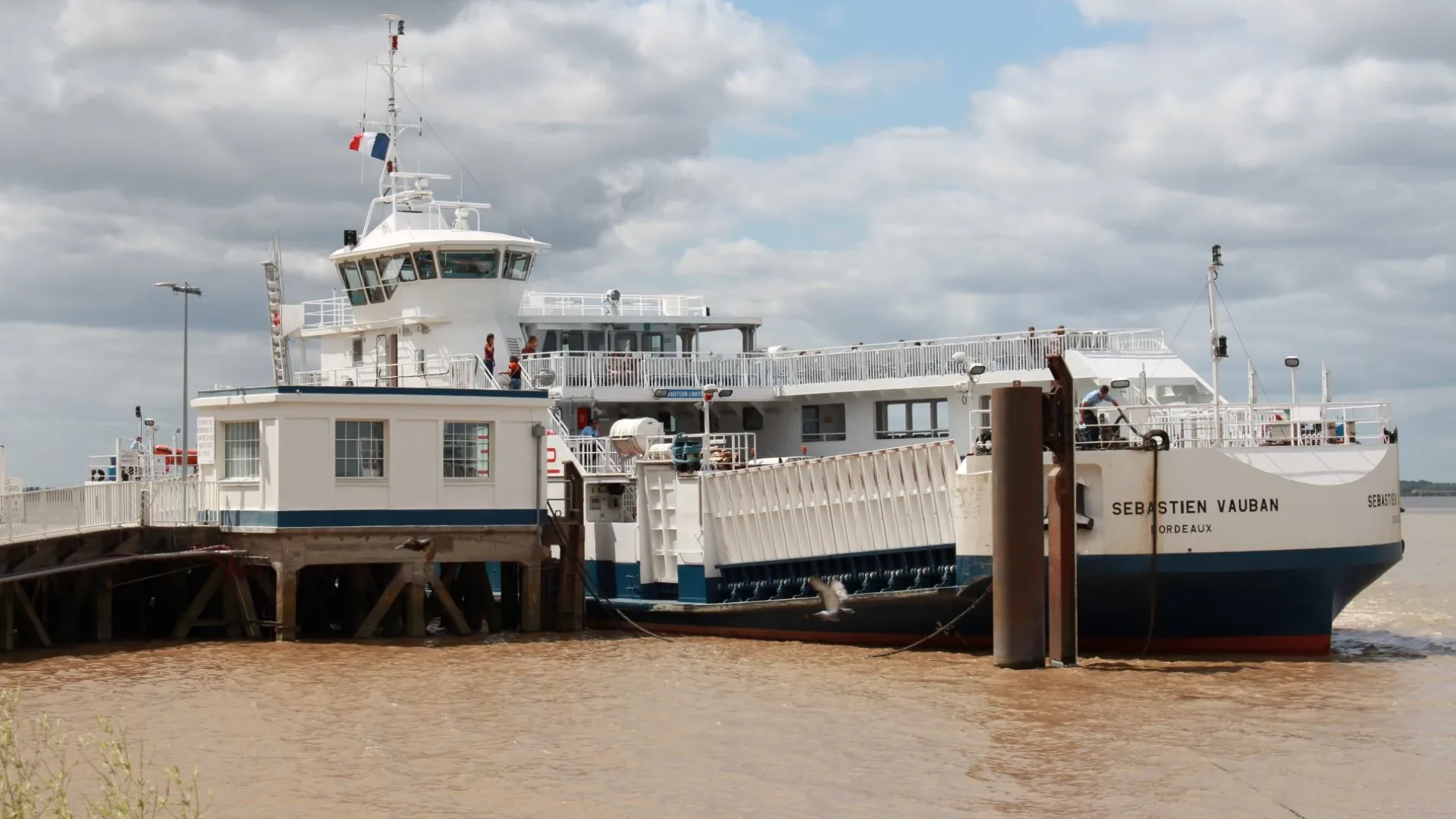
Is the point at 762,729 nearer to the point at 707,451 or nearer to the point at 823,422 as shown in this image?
the point at 707,451

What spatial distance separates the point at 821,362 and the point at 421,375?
8.63m

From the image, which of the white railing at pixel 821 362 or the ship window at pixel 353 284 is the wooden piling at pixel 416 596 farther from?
the ship window at pixel 353 284

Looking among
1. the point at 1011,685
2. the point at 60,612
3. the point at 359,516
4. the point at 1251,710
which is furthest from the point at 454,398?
the point at 1251,710

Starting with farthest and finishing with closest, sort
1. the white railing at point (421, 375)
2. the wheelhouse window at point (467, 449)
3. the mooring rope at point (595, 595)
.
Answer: the white railing at point (421, 375) < the mooring rope at point (595, 595) < the wheelhouse window at point (467, 449)

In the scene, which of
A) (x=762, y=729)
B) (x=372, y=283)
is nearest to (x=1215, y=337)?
(x=762, y=729)

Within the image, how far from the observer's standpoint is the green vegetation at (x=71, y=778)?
10.2 meters

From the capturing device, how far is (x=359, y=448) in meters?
28.1

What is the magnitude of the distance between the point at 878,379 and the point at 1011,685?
13188 millimetres

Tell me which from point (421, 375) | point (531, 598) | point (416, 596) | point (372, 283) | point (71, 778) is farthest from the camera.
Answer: point (372, 283)

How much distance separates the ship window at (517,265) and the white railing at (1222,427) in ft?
46.8

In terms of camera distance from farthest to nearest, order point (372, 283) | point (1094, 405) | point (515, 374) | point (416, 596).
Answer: point (372, 283) → point (515, 374) → point (1094, 405) → point (416, 596)

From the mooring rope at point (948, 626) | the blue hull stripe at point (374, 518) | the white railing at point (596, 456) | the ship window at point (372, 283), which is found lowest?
the mooring rope at point (948, 626)

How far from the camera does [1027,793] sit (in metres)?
15.6

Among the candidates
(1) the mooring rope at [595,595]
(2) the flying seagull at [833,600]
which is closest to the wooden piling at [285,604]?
(1) the mooring rope at [595,595]
